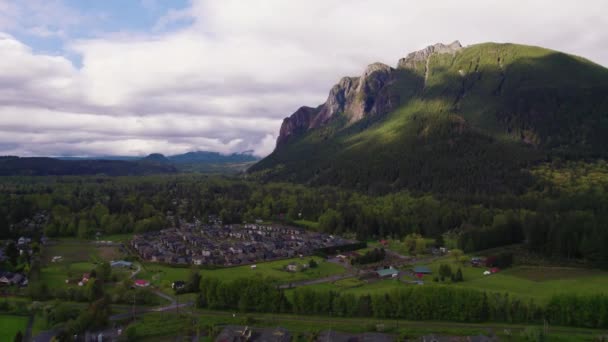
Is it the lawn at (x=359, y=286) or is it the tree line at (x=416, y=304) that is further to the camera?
A: the lawn at (x=359, y=286)

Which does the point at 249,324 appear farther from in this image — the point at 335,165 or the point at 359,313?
the point at 335,165

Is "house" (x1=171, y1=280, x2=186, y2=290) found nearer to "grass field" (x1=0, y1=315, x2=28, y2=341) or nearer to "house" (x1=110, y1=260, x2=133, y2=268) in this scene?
"house" (x1=110, y1=260, x2=133, y2=268)

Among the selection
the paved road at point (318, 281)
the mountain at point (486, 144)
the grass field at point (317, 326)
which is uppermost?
the mountain at point (486, 144)

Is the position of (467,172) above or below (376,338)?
above

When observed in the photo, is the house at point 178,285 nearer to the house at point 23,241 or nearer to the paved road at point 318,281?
the paved road at point 318,281

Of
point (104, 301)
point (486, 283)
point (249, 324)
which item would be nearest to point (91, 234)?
point (104, 301)

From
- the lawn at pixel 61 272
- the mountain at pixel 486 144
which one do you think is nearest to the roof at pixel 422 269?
the lawn at pixel 61 272

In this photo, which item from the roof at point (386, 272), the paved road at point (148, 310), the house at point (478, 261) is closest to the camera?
the paved road at point (148, 310)
